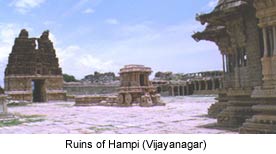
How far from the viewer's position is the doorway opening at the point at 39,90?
39875mm

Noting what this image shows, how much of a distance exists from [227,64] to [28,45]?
33874 mm

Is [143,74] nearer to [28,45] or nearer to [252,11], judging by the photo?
[252,11]

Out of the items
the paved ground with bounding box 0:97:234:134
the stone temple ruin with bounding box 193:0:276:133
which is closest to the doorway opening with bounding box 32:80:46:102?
the paved ground with bounding box 0:97:234:134

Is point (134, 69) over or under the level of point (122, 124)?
over

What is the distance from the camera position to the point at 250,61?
8594 mm

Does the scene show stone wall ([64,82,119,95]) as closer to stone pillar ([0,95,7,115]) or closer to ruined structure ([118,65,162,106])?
ruined structure ([118,65,162,106])

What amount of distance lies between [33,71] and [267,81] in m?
36.0

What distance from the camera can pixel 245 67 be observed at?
885 cm

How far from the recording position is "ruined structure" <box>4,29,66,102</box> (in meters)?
37.8

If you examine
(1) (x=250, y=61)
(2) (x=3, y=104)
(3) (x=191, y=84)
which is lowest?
(2) (x=3, y=104)

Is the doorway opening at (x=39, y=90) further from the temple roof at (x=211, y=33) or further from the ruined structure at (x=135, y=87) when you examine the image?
the temple roof at (x=211, y=33)

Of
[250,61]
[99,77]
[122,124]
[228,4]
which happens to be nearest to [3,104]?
[122,124]

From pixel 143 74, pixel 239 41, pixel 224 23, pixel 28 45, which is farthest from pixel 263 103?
pixel 28 45

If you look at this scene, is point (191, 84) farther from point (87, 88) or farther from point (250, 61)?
point (250, 61)
